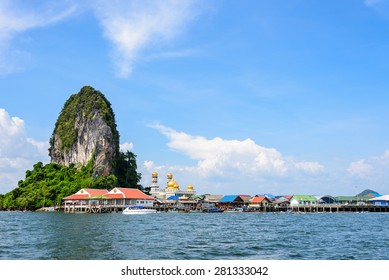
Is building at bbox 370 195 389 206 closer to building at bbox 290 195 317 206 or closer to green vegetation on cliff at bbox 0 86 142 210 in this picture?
building at bbox 290 195 317 206

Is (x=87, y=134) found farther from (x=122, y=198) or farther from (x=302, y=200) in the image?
(x=302, y=200)

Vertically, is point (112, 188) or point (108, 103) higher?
point (108, 103)

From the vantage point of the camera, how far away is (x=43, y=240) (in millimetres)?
31609

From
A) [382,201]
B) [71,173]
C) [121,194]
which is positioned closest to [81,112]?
[71,173]

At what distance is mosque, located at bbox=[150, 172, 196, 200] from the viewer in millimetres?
126875

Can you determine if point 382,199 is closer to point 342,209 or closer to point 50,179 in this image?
point 342,209

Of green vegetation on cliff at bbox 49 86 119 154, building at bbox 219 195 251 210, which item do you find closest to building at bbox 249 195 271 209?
building at bbox 219 195 251 210

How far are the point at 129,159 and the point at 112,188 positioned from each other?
62.1 ft

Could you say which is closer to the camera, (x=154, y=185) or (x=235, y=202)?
(x=235, y=202)

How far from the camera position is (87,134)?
117625mm

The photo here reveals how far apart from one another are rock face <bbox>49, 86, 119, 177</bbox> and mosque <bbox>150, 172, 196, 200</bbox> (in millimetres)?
17708

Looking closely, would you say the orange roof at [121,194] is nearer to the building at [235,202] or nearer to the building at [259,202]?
the building at [259,202]

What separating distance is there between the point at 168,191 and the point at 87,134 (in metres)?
28.8
